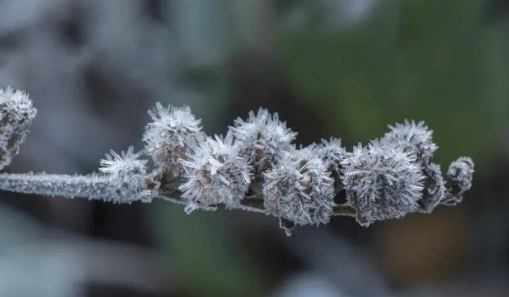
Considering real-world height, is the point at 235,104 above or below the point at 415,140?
above

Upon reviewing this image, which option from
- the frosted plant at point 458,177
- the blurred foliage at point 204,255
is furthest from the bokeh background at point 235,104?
the frosted plant at point 458,177

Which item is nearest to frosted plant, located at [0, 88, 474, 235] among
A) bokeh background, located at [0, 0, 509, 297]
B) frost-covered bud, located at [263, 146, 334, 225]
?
frost-covered bud, located at [263, 146, 334, 225]

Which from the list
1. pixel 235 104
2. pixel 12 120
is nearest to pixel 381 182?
pixel 12 120

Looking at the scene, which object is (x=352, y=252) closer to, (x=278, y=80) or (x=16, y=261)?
(x=278, y=80)

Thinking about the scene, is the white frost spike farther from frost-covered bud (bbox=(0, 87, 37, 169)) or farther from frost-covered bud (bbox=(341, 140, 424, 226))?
frost-covered bud (bbox=(0, 87, 37, 169))

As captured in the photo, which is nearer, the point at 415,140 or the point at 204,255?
the point at 415,140

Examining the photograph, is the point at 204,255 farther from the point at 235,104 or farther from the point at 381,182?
the point at 381,182

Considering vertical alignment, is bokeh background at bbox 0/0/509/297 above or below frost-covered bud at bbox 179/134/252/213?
above
